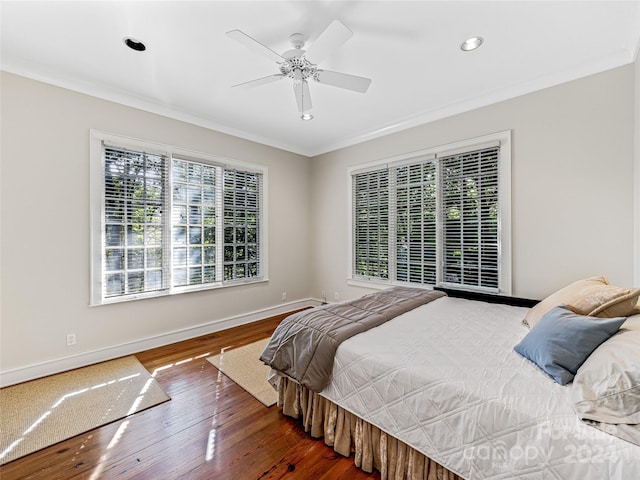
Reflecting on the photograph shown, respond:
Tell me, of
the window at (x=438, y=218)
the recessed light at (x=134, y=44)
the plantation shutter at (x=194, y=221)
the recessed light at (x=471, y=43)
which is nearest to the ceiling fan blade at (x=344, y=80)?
the recessed light at (x=471, y=43)

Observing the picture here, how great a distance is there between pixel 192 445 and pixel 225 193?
2.96 m

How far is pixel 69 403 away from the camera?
2.24 metres

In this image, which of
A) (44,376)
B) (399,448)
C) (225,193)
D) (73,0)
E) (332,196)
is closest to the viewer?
(399,448)

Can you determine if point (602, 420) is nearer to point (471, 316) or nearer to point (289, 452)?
point (471, 316)

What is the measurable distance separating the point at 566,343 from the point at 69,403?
3.35 metres

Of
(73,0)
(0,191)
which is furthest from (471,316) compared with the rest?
(0,191)

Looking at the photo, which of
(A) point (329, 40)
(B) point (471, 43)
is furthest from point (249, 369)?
(B) point (471, 43)

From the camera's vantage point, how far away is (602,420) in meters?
1.01

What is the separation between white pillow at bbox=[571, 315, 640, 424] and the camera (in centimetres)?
100

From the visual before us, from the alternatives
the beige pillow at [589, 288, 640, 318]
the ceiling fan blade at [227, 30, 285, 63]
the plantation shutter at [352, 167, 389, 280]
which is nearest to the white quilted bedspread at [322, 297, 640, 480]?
the beige pillow at [589, 288, 640, 318]

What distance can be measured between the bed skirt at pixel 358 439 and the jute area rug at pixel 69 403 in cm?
118

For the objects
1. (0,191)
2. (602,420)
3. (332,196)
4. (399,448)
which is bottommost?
(399,448)

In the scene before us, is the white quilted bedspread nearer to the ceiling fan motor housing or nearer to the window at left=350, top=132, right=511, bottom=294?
the window at left=350, top=132, right=511, bottom=294

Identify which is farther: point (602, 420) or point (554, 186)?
point (554, 186)
